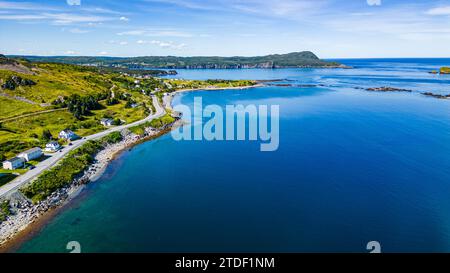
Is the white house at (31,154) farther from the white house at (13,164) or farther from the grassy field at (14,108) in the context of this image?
the grassy field at (14,108)

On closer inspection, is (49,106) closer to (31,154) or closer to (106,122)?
(106,122)

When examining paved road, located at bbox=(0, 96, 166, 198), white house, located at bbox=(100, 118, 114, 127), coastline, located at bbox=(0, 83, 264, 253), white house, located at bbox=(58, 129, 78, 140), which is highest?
white house, located at bbox=(100, 118, 114, 127)

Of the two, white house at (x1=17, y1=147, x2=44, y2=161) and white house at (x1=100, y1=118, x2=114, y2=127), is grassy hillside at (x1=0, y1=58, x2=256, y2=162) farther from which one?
white house at (x1=17, y1=147, x2=44, y2=161)

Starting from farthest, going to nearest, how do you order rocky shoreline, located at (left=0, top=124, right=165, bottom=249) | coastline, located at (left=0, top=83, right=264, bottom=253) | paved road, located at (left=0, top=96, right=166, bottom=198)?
paved road, located at (left=0, top=96, right=166, bottom=198), rocky shoreline, located at (left=0, top=124, right=165, bottom=249), coastline, located at (left=0, top=83, right=264, bottom=253)

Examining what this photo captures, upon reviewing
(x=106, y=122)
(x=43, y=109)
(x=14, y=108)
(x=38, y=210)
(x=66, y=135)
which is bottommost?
(x=38, y=210)

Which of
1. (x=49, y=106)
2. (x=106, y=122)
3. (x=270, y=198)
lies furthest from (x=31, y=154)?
(x=49, y=106)

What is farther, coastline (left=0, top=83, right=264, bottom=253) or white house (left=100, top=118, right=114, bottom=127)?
white house (left=100, top=118, right=114, bottom=127)

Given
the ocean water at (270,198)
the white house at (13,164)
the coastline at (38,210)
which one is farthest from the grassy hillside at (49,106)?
the ocean water at (270,198)

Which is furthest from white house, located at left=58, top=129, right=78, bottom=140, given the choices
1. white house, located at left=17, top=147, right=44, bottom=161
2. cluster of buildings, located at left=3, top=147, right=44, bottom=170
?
white house, located at left=17, top=147, right=44, bottom=161
